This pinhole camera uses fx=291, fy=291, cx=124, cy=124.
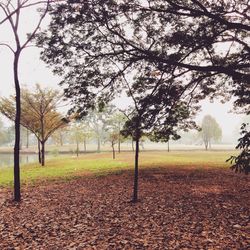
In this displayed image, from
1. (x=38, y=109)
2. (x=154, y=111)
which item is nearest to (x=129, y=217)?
(x=154, y=111)

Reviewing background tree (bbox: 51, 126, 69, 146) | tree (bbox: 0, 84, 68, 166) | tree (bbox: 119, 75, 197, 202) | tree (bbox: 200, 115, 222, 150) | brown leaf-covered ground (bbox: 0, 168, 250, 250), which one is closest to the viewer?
brown leaf-covered ground (bbox: 0, 168, 250, 250)

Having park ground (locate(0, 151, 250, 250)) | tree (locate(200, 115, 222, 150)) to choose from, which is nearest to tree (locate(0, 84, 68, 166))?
park ground (locate(0, 151, 250, 250))

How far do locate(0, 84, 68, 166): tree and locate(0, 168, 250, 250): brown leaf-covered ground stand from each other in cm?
1677

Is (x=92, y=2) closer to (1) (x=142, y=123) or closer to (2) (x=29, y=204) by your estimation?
(1) (x=142, y=123)

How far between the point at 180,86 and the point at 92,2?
19.3 ft

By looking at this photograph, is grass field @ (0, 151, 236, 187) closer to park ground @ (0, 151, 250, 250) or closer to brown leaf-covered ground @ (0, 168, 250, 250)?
park ground @ (0, 151, 250, 250)

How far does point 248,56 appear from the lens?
1311 cm

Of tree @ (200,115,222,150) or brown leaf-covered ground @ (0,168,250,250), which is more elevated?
tree @ (200,115,222,150)

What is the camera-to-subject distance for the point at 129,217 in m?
10.6

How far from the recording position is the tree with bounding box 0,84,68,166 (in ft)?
105

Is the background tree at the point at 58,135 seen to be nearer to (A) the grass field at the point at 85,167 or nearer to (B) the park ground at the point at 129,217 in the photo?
(A) the grass field at the point at 85,167

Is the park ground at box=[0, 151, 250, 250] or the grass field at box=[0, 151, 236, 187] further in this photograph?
the grass field at box=[0, 151, 236, 187]

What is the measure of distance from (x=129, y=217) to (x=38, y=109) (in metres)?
24.4

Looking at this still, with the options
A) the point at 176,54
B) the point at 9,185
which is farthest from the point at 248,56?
the point at 9,185
